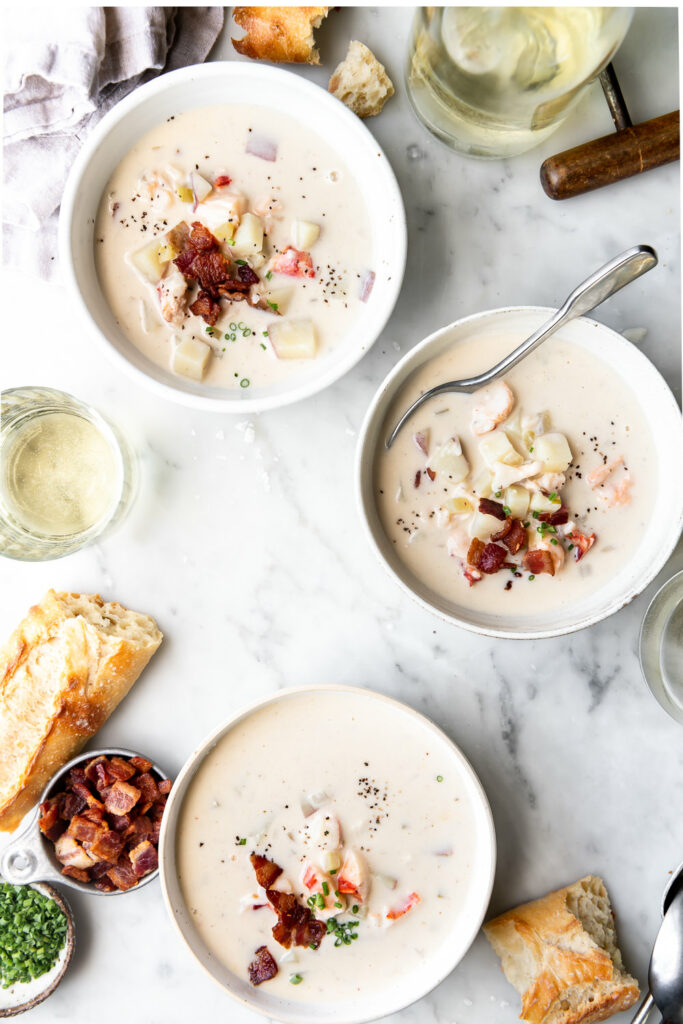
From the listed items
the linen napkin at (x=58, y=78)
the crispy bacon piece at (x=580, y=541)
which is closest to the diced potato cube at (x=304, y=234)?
the linen napkin at (x=58, y=78)

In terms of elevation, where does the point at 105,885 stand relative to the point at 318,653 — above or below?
below

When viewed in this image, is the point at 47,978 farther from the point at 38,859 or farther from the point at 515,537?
the point at 515,537

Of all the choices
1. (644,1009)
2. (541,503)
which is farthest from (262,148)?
(644,1009)

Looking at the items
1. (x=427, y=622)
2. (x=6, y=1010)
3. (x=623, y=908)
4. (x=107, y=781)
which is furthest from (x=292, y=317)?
(x=6, y=1010)

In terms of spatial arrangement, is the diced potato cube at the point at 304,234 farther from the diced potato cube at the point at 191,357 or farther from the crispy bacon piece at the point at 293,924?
the crispy bacon piece at the point at 293,924

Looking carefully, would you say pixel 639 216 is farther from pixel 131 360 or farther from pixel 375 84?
pixel 131 360

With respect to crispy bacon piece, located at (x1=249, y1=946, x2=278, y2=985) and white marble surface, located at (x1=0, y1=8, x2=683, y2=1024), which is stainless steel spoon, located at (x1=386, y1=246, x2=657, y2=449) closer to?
white marble surface, located at (x1=0, y1=8, x2=683, y2=1024)

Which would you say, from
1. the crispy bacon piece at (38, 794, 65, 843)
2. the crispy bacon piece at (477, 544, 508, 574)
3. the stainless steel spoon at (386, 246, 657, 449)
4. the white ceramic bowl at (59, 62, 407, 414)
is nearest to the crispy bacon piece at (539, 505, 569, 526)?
the crispy bacon piece at (477, 544, 508, 574)
